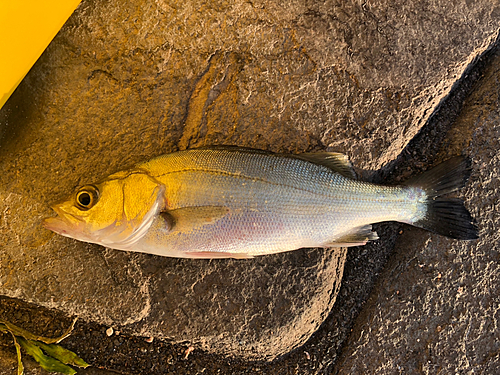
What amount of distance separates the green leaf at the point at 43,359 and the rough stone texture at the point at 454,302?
5.52 feet

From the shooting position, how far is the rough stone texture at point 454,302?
6.70 feet

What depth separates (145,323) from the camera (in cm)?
199

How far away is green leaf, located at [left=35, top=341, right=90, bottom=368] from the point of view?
1.99 m

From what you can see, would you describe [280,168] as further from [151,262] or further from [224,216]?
[151,262]

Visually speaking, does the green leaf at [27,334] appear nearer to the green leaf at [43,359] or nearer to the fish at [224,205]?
the green leaf at [43,359]

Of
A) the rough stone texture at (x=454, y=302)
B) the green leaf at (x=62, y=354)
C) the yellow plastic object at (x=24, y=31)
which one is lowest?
the rough stone texture at (x=454, y=302)

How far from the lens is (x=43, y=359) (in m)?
1.95

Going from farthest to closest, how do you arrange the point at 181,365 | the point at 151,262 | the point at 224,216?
1. the point at 181,365
2. the point at 151,262
3. the point at 224,216

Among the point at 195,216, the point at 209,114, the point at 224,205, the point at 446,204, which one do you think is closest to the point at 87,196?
the point at 195,216

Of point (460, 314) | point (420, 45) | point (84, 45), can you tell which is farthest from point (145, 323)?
point (420, 45)

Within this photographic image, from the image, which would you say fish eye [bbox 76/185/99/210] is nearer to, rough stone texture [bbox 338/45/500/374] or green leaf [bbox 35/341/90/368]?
green leaf [bbox 35/341/90/368]

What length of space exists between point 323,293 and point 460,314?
825 mm

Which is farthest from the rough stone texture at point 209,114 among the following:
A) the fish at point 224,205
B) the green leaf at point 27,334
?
the fish at point 224,205

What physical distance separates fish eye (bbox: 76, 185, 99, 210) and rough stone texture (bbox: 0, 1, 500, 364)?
365mm
